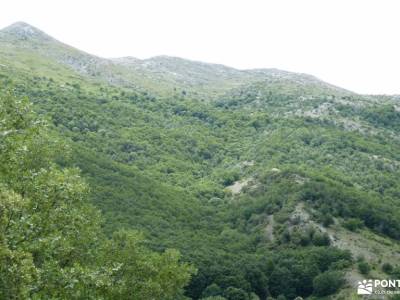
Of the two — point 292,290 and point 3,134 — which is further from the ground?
point 3,134

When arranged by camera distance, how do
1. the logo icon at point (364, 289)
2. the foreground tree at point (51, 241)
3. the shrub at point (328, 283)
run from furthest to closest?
the shrub at point (328, 283) < the logo icon at point (364, 289) < the foreground tree at point (51, 241)

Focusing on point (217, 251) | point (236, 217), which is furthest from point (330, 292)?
point (236, 217)

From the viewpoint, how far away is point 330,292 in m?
105

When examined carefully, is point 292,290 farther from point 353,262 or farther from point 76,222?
point 76,222

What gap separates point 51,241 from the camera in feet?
Result: 97.0

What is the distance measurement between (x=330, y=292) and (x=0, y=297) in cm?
8914

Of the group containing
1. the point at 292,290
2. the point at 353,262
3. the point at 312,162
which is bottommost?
the point at 292,290

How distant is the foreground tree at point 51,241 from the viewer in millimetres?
25234
